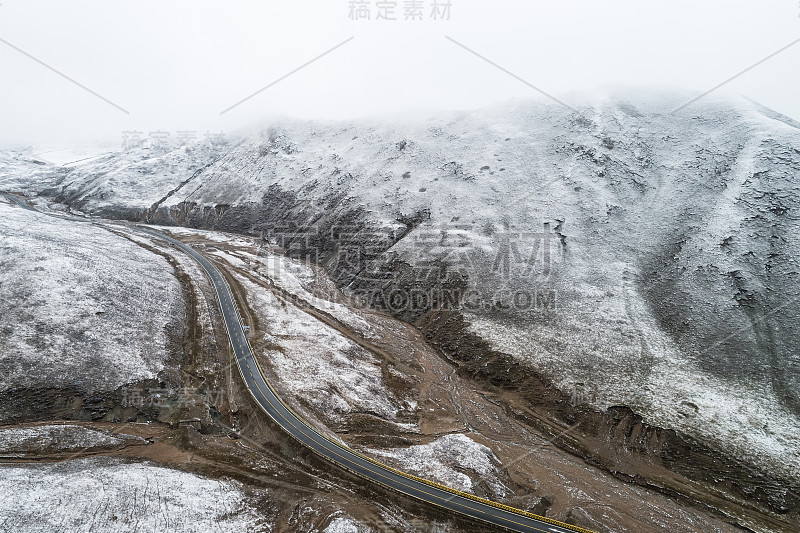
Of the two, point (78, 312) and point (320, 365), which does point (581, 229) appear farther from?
point (78, 312)

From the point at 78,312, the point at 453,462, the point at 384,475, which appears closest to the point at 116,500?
the point at 384,475

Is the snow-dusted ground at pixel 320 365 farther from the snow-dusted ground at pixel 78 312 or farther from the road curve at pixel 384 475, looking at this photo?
the snow-dusted ground at pixel 78 312

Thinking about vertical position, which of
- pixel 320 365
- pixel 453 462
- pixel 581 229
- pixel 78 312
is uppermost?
pixel 581 229

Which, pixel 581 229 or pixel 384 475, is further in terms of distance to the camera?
pixel 581 229

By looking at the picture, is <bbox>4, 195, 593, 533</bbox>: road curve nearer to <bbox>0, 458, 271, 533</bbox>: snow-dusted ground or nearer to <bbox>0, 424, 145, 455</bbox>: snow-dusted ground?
<bbox>0, 458, 271, 533</bbox>: snow-dusted ground

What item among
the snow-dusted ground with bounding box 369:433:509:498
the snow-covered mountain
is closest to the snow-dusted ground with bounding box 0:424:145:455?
the snow-dusted ground with bounding box 369:433:509:498

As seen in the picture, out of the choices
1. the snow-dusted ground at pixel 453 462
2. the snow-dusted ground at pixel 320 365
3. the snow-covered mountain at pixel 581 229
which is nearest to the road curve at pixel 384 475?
the snow-dusted ground at pixel 453 462

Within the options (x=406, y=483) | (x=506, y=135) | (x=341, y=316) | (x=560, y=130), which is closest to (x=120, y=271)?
(x=341, y=316)
